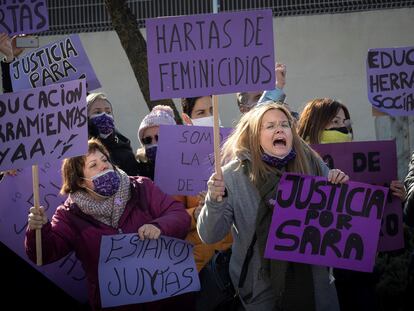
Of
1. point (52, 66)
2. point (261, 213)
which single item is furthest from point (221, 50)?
point (52, 66)

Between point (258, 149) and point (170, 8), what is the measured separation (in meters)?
9.23

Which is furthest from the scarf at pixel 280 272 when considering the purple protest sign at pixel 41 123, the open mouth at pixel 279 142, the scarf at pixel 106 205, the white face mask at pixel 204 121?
the white face mask at pixel 204 121

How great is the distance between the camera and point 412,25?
488 inches

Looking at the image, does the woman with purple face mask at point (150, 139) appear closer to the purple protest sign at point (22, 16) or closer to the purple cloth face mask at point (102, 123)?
the purple cloth face mask at point (102, 123)

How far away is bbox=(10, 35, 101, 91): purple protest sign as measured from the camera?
5.68m

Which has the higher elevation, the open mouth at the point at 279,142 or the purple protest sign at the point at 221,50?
the purple protest sign at the point at 221,50

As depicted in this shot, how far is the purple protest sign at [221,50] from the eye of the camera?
451 centimetres

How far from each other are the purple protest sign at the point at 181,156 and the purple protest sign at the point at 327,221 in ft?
3.71

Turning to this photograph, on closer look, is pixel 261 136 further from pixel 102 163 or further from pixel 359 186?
pixel 102 163

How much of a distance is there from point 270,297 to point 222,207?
48 centimetres

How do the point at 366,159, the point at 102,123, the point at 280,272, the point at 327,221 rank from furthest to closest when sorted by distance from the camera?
the point at 102,123
the point at 366,159
the point at 327,221
the point at 280,272

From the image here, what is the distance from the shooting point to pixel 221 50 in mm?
4523

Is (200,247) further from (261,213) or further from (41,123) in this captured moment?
(41,123)

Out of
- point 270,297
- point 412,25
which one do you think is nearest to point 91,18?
point 412,25
